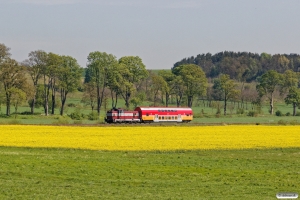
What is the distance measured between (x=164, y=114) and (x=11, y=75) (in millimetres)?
28593

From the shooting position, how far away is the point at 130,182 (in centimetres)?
2502

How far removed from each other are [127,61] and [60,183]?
302 feet

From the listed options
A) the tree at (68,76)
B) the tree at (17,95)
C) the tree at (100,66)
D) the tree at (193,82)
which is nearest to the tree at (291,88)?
the tree at (193,82)

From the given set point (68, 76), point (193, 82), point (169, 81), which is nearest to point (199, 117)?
point (193, 82)

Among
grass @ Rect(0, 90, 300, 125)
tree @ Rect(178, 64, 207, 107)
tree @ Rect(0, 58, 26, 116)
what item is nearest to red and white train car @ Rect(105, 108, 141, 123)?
grass @ Rect(0, 90, 300, 125)

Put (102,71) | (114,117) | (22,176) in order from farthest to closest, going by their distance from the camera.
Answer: (102,71) → (114,117) → (22,176)

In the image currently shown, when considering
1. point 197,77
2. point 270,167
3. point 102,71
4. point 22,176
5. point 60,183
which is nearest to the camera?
point 60,183

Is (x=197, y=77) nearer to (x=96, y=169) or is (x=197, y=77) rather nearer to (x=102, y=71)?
(x=102, y=71)

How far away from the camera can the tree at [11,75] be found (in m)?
97.2

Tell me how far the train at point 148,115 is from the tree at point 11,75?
19.9m

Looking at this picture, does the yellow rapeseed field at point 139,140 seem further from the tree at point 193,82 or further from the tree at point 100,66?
the tree at point 193,82

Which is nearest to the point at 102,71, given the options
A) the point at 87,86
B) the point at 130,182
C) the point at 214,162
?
the point at 87,86

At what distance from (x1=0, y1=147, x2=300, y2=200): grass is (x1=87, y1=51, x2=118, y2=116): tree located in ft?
241

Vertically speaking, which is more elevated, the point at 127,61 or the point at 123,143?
the point at 127,61
